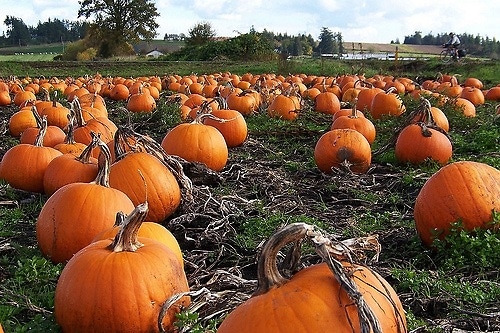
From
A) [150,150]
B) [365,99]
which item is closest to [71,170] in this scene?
[150,150]

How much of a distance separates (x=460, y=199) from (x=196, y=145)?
3081 millimetres

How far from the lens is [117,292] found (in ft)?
8.52

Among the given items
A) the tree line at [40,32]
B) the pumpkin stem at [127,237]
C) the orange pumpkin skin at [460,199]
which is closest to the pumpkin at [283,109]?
the orange pumpkin skin at [460,199]

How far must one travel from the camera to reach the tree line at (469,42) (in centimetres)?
6532

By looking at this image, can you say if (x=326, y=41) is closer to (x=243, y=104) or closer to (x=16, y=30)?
(x=243, y=104)

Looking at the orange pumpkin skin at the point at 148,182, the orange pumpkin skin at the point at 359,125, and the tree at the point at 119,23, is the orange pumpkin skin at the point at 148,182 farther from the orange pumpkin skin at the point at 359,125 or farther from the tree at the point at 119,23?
the tree at the point at 119,23

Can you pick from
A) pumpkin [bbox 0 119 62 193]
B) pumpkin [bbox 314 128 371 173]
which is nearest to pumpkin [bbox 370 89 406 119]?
pumpkin [bbox 314 128 371 173]

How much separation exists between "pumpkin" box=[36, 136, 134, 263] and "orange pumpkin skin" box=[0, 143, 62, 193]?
1.84 metres

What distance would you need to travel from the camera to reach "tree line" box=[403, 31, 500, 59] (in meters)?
65.3

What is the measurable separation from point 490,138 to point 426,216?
14.4 feet

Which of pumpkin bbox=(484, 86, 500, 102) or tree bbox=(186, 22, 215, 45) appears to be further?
tree bbox=(186, 22, 215, 45)

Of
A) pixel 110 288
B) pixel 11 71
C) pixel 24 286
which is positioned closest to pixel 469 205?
pixel 110 288

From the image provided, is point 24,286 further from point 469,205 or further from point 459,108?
point 459,108

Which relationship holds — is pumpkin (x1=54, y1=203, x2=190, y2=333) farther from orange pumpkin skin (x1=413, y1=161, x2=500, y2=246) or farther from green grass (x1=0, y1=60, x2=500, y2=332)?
orange pumpkin skin (x1=413, y1=161, x2=500, y2=246)
